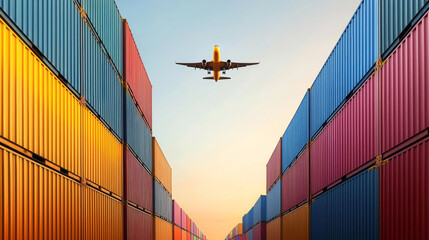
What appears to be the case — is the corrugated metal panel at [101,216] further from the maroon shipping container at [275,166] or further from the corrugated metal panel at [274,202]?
the corrugated metal panel at [274,202]

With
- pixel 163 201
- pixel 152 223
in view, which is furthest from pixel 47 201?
pixel 163 201

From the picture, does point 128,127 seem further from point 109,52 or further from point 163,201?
point 163,201

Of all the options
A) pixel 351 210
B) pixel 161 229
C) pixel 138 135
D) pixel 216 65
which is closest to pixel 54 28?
pixel 351 210

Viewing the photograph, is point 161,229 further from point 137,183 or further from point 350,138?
point 350,138

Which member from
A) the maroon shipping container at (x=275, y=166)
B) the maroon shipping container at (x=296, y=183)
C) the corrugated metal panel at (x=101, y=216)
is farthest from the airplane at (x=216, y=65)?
the corrugated metal panel at (x=101, y=216)

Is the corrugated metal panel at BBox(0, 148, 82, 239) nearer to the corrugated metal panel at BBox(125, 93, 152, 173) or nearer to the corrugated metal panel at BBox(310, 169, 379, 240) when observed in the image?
the corrugated metal panel at BBox(310, 169, 379, 240)

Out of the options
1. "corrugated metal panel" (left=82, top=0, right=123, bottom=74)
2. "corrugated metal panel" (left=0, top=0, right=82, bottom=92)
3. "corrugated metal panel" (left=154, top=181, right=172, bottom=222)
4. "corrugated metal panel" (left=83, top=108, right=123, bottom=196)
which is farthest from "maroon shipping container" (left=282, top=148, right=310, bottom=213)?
"corrugated metal panel" (left=0, top=0, right=82, bottom=92)


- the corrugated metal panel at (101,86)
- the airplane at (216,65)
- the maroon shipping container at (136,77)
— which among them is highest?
the airplane at (216,65)
